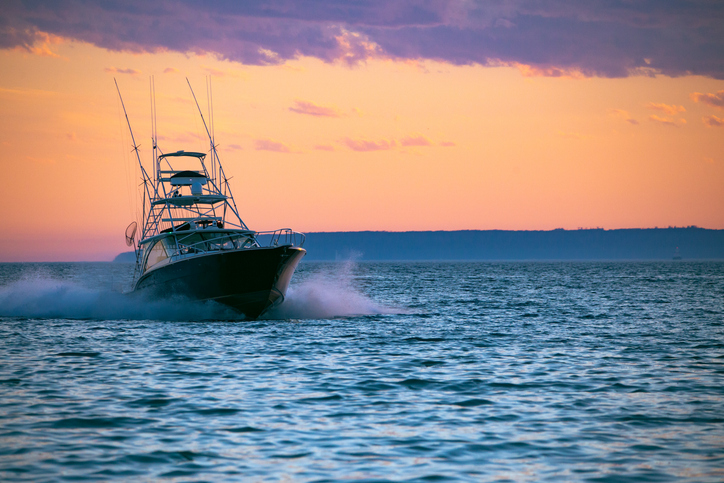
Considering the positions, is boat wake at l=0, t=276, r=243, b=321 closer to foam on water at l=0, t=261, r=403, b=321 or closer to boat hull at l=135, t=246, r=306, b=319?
foam on water at l=0, t=261, r=403, b=321

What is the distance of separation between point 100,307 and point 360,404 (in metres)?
20.9

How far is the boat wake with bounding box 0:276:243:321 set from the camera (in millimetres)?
24938

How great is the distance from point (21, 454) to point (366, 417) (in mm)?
4701

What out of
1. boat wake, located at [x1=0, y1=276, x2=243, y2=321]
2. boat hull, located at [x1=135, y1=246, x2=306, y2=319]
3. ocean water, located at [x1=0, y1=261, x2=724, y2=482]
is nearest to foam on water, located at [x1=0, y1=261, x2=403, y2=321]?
boat wake, located at [x1=0, y1=276, x2=243, y2=321]

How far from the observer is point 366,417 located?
33.4 ft

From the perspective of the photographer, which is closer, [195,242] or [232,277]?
[232,277]

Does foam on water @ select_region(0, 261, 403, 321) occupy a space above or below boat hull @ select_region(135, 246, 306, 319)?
below

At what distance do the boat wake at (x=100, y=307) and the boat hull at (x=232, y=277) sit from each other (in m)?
0.50

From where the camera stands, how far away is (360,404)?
36.3 feet

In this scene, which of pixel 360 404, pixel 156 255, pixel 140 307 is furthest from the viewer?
pixel 140 307

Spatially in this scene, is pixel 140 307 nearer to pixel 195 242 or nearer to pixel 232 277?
pixel 195 242

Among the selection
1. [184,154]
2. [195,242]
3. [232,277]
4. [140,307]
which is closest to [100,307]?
[140,307]

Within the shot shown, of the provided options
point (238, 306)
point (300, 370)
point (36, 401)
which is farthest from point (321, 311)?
point (36, 401)

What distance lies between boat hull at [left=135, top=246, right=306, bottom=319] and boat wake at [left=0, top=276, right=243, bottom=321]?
1.63 feet
